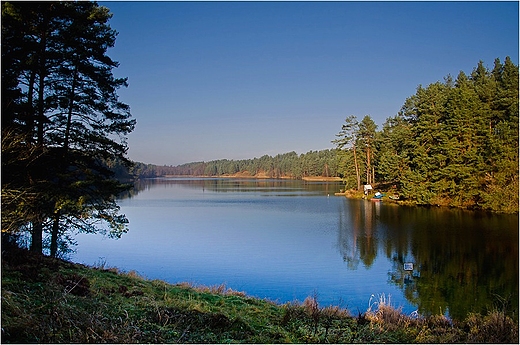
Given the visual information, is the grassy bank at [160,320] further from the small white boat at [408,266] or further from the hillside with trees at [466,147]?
the hillside with trees at [466,147]

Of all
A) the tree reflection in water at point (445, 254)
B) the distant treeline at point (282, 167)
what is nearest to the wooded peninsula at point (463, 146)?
the tree reflection in water at point (445, 254)

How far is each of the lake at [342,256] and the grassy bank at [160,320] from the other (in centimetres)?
251

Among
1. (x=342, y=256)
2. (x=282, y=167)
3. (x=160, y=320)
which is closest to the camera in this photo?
(x=160, y=320)

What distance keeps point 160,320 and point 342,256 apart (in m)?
12.2

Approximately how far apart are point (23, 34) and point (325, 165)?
326 feet

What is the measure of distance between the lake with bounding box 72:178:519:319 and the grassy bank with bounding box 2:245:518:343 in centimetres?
251

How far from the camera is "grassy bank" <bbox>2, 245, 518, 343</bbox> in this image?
5.25m

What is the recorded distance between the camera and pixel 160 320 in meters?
6.18

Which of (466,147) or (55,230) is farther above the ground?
(466,147)

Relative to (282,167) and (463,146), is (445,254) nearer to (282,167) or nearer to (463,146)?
(463,146)

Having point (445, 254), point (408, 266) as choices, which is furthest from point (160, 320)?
point (445, 254)

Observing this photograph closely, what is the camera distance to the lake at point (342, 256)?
12000 millimetres

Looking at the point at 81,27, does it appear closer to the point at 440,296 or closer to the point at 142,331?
the point at 142,331

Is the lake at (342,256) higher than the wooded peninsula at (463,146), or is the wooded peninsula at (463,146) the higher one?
the wooded peninsula at (463,146)
